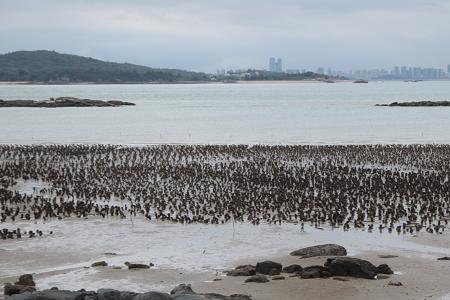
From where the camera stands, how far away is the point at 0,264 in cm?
1511

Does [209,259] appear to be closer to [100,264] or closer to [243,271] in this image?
[243,271]

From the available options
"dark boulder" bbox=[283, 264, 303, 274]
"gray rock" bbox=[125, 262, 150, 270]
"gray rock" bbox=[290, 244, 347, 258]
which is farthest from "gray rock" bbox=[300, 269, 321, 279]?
"gray rock" bbox=[125, 262, 150, 270]

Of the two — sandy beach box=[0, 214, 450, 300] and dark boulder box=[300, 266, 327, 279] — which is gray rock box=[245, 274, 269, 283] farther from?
dark boulder box=[300, 266, 327, 279]

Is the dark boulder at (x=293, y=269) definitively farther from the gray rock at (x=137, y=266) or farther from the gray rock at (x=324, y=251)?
the gray rock at (x=137, y=266)

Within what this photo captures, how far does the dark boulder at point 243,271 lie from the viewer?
44.4ft

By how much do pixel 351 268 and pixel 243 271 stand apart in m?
2.08

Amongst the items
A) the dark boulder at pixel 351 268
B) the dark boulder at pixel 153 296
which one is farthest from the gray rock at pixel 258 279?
A: the dark boulder at pixel 153 296

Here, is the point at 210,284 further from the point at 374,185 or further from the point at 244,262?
the point at 374,185

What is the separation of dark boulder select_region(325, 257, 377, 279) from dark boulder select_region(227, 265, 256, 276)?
1.47m

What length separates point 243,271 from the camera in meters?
13.6

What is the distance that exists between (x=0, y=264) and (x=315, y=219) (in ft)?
27.9

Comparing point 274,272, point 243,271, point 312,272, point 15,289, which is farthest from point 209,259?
point 15,289

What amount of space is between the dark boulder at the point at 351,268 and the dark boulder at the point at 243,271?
1.47m

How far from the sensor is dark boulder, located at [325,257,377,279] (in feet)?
43.3
